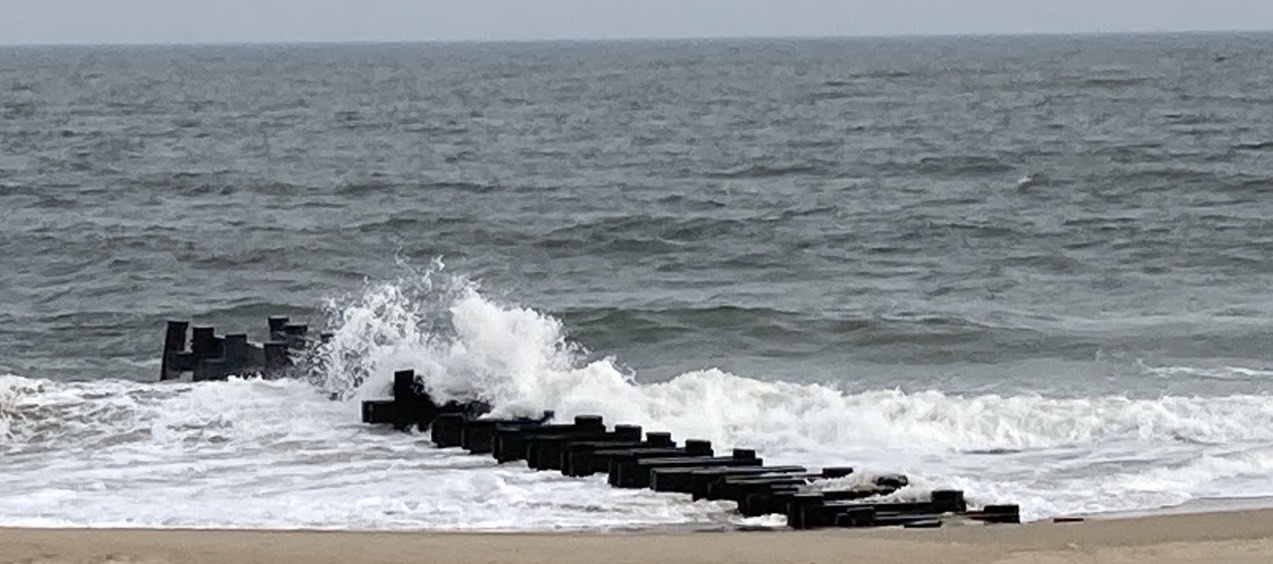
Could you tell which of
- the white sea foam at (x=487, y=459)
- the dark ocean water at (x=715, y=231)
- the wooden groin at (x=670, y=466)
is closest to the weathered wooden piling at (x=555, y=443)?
the wooden groin at (x=670, y=466)

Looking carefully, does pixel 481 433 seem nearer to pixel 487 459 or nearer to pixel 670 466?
pixel 487 459

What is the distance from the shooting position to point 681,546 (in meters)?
8.73

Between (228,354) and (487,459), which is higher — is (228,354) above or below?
above

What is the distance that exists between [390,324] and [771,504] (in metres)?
4.95

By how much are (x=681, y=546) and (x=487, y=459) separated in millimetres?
3024

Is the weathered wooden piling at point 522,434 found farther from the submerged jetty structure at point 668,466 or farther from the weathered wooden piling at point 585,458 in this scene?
the weathered wooden piling at point 585,458

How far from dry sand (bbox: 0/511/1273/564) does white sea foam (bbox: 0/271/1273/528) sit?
933 mm

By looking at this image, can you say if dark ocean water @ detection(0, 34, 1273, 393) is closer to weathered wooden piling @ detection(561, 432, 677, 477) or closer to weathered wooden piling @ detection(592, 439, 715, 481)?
weathered wooden piling @ detection(592, 439, 715, 481)

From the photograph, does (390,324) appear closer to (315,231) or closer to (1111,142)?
(315,231)

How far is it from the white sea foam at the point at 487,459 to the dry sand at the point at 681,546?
3.06ft

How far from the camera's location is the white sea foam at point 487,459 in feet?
33.9

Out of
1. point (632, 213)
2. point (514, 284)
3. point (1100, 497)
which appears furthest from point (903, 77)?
point (1100, 497)

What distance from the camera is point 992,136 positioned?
4297cm

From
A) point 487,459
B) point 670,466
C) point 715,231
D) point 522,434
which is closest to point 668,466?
point 670,466
